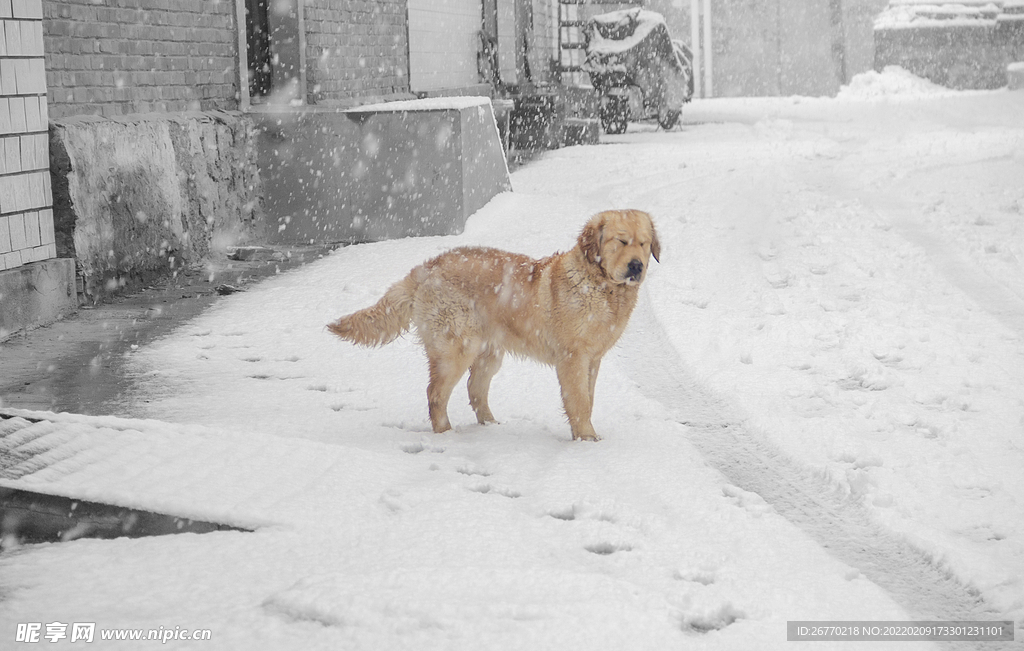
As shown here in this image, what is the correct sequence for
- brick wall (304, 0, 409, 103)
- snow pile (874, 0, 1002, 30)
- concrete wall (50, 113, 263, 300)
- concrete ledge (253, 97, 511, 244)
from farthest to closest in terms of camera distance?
snow pile (874, 0, 1002, 30), brick wall (304, 0, 409, 103), concrete ledge (253, 97, 511, 244), concrete wall (50, 113, 263, 300)

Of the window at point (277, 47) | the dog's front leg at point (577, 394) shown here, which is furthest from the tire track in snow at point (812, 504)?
the window at point (277, 47)

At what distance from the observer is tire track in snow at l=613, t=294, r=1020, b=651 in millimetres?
3250

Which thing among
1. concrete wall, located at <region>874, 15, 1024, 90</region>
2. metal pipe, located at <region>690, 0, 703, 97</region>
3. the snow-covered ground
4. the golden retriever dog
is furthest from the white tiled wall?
metal pipe, located at <region>690, 0, 703, 97</region>

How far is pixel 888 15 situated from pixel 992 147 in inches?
710

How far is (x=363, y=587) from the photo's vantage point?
3.22 metres

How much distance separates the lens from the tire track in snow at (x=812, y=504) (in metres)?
3.25

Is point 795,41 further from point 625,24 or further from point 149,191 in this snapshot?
point 149,191

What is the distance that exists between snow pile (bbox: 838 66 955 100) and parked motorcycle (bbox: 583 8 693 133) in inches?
298

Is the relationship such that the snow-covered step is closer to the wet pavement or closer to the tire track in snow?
the wet pavement

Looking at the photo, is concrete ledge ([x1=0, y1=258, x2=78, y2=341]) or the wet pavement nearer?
the wet pavement

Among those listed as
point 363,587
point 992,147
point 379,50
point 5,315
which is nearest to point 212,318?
point 5,315

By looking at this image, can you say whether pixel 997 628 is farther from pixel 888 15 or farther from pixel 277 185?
pixel 888 15

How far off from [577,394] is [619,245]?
2.30 ft

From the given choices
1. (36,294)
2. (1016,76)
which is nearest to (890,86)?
(1016,76)
